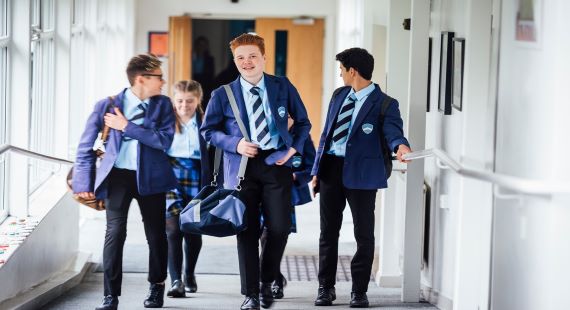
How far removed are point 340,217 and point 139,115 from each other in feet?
4.59

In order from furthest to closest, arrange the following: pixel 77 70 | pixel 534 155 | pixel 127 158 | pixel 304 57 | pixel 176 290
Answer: pixel 304 57 < pixel 77 70 < pixel 176 290 < pixel 127 158 < pixel 534 155

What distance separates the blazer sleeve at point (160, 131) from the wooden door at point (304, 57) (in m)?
11.4

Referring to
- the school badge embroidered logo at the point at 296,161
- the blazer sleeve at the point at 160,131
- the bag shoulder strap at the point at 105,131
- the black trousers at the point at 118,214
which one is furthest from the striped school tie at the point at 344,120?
the bag shoulder strap at the point at 105,131

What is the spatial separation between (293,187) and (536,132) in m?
1.90

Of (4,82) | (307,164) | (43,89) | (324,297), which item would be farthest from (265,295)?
(43,89)

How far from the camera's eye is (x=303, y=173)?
6.84m

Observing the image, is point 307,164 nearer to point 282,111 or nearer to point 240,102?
point 282,111

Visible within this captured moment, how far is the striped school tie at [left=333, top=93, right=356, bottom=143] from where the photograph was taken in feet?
22.8

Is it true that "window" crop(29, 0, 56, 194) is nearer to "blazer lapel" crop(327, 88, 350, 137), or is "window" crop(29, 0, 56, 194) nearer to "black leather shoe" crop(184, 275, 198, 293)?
"black leather shoe" crop(184, 275, 198, 293)

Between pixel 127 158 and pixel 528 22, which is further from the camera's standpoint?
pixel 127 158

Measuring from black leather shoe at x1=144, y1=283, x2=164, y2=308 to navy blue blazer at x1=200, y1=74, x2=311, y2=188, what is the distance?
0.85 m

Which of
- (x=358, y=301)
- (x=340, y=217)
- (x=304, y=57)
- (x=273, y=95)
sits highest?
(x=304, y=57)

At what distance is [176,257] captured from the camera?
7.50 metres

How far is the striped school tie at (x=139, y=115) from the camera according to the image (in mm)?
6527
